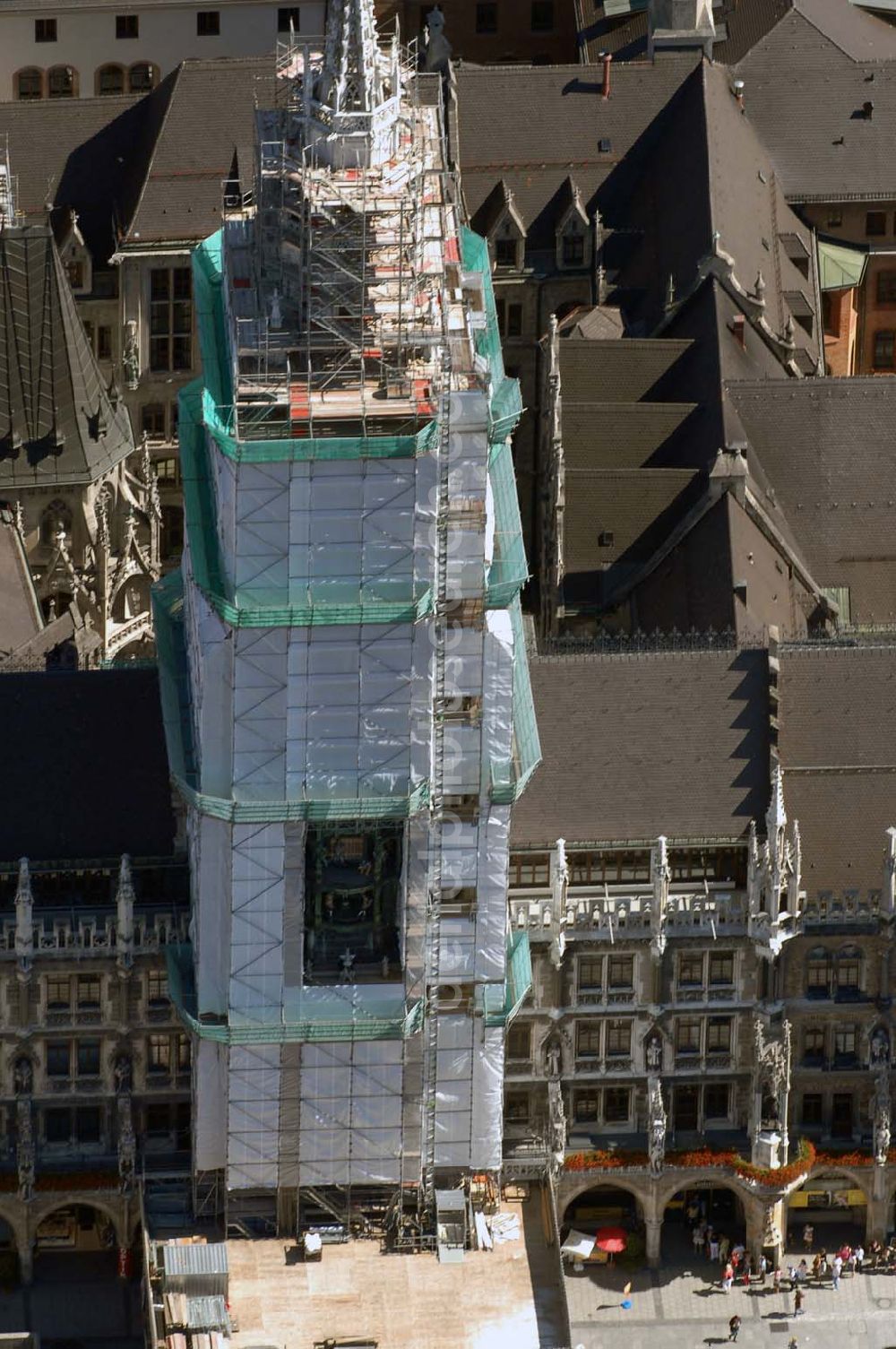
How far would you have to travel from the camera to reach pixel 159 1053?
607 ft

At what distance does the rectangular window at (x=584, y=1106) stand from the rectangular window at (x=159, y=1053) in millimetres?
15230

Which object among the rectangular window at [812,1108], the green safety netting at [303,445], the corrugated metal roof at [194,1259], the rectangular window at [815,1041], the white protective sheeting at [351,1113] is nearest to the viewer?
the green safety netting at [303,445]

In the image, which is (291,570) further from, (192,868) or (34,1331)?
(34,1331)

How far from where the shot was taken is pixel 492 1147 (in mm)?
178250

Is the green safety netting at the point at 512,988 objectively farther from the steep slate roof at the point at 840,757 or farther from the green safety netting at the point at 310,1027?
the steep slate roof at the point at 840,757

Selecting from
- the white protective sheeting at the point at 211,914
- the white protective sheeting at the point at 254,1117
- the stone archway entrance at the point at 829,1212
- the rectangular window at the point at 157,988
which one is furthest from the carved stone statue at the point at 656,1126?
the white protective sheeting at the point at 211,914

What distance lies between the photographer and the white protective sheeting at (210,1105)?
176 metres

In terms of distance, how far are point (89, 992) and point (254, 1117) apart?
10355mm

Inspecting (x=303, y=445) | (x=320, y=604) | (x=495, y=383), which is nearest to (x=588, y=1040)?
(x=320, y=604)

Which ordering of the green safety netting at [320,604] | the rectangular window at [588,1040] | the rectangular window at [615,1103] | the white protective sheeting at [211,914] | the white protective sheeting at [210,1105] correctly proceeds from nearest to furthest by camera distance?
the green safety netting at [320,604], the white protective sheeting at [211,914], the white protective sheeting at [210,1105], the rectangular window at [588,1040], the rectangular window at [615,1103]

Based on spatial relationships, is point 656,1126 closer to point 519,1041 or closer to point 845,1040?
point 519,1041

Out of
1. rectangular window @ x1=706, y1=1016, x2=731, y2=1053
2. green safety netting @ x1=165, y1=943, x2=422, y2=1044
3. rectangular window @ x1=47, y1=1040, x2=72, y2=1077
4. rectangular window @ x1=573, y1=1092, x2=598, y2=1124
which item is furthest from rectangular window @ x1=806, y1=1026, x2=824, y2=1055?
rectangular window @ x1=47, y1=1040, x2=72, y2=1077

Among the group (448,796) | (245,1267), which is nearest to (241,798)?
(448,796)

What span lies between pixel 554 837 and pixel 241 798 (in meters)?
18.1
